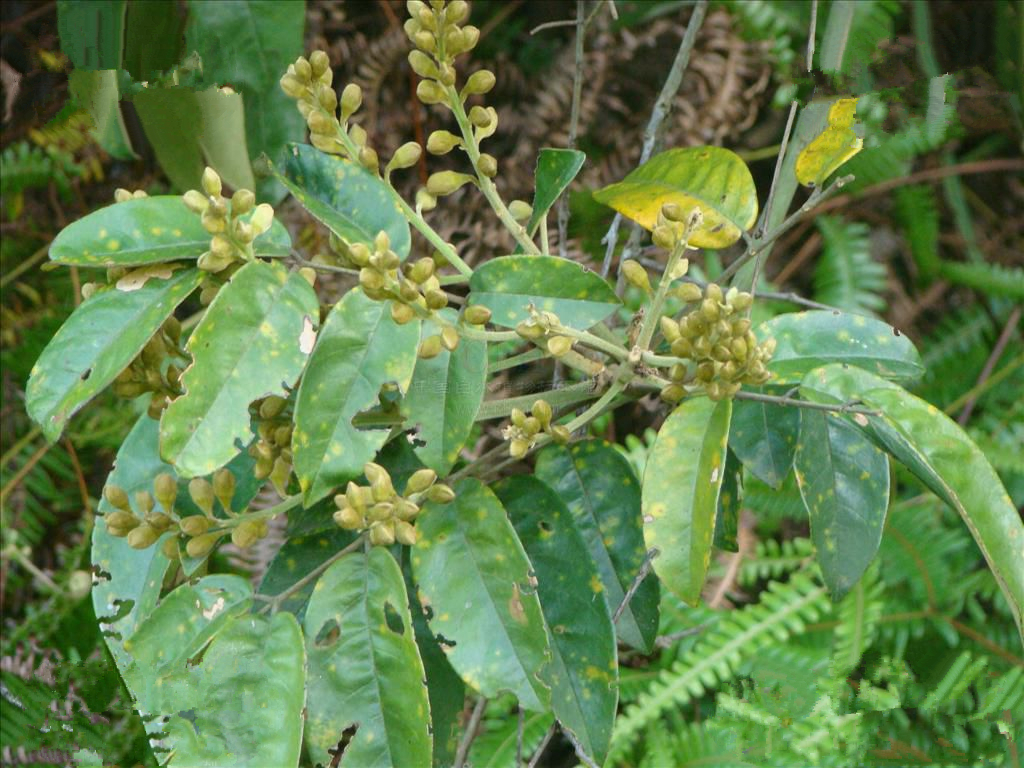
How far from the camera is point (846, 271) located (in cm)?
155

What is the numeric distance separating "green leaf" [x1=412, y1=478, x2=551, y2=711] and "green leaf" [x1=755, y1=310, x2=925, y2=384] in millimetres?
234

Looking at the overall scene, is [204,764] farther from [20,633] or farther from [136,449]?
[20,633]

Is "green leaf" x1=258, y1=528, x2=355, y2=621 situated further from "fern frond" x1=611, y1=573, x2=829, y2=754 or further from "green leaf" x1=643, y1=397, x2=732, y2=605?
"fern frond" x1=611, y1=573, x2=829, y2=754

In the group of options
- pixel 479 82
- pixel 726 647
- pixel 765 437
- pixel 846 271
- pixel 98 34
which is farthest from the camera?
pixel 846 271

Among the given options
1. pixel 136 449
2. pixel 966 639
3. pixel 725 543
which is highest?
pixel 136 449

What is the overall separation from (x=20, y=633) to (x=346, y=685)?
779mm

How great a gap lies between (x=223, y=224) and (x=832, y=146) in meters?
0.42

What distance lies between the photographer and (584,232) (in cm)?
132

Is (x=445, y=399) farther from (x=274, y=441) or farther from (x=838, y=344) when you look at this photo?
(x=838, y=344)

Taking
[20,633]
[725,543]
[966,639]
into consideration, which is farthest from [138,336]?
[966,639]

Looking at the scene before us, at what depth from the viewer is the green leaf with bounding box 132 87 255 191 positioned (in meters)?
1.00

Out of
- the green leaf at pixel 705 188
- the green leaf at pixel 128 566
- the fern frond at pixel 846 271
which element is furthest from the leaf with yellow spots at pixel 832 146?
the fern frond at pixel 846 271

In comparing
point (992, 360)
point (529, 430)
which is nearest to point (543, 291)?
point (529, 430)

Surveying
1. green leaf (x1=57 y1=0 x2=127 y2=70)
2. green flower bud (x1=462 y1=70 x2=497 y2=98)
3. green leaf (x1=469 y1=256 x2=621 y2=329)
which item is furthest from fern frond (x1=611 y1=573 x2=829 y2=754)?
green leaf (x1=57 y1=0 x2=127 y2=70)
